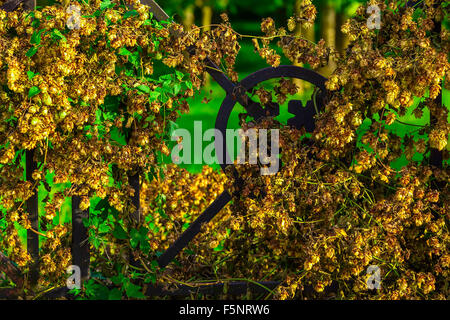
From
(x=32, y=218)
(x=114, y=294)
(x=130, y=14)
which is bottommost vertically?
(x=114, y=294)

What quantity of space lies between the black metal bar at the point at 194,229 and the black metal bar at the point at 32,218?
60 cm

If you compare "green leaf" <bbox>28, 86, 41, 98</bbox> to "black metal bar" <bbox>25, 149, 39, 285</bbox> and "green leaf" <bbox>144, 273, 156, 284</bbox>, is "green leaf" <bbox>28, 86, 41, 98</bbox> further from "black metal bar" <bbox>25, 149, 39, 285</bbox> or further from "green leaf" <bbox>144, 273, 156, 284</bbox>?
"green leaf" <bbox>144, 273, 156, 284</bbox>

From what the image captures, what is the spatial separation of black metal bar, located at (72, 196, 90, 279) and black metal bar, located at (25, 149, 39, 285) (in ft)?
0.59

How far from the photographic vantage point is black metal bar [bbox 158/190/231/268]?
279cm

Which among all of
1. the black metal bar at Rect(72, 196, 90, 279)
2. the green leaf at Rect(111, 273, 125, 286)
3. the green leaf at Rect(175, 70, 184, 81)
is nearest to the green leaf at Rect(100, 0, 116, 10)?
the green leaf at Rect(175, 70, 184, 81)

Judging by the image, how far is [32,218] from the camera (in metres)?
2.72

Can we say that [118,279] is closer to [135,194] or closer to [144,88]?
[135,194]

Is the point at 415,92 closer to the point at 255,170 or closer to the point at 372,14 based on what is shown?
the point at 372,14

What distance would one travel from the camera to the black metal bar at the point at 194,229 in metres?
2.79

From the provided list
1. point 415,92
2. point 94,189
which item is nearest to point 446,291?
point 415,92

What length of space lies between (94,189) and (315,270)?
111 cm

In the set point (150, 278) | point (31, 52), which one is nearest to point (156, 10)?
point (31, 52)

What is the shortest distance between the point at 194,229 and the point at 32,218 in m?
0.78

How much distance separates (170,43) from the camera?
265 centimetres
